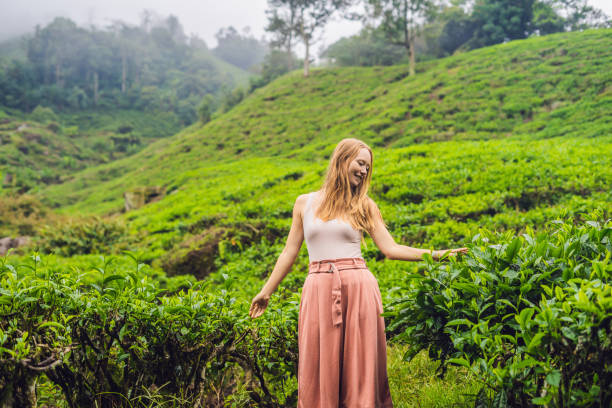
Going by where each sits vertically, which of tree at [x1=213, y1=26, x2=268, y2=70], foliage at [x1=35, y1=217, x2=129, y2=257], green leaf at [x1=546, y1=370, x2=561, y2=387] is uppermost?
tree at [x1=213, y1=26, x2=268, y2=70]

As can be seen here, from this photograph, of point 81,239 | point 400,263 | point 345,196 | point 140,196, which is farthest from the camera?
point 140,196

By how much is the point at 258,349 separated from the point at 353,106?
23.5m

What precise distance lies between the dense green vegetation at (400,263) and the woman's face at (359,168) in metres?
0.85

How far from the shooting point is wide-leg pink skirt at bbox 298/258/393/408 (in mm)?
2391

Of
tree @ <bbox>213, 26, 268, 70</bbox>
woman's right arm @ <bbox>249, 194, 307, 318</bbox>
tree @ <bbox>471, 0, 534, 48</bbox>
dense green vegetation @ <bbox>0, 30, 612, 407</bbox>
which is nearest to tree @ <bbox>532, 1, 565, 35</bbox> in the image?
tree @ <bbox>471, 0, 534, 48</bbox>

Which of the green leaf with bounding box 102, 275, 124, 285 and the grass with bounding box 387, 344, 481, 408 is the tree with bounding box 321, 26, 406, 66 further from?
the green leaf with bounding box 102, 275, 124, 285

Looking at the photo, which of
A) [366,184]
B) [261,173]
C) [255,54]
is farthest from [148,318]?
[255,54]

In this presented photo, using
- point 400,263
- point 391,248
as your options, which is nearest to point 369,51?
point 400,263

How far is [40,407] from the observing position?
2686 mm

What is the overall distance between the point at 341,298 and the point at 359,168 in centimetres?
100

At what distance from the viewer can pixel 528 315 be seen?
69.9 inches

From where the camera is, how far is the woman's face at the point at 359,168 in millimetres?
2846

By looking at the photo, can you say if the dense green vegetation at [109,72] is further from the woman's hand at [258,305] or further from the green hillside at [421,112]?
the woman's hand at [258,305]

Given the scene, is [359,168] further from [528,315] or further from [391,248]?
[528,315]
